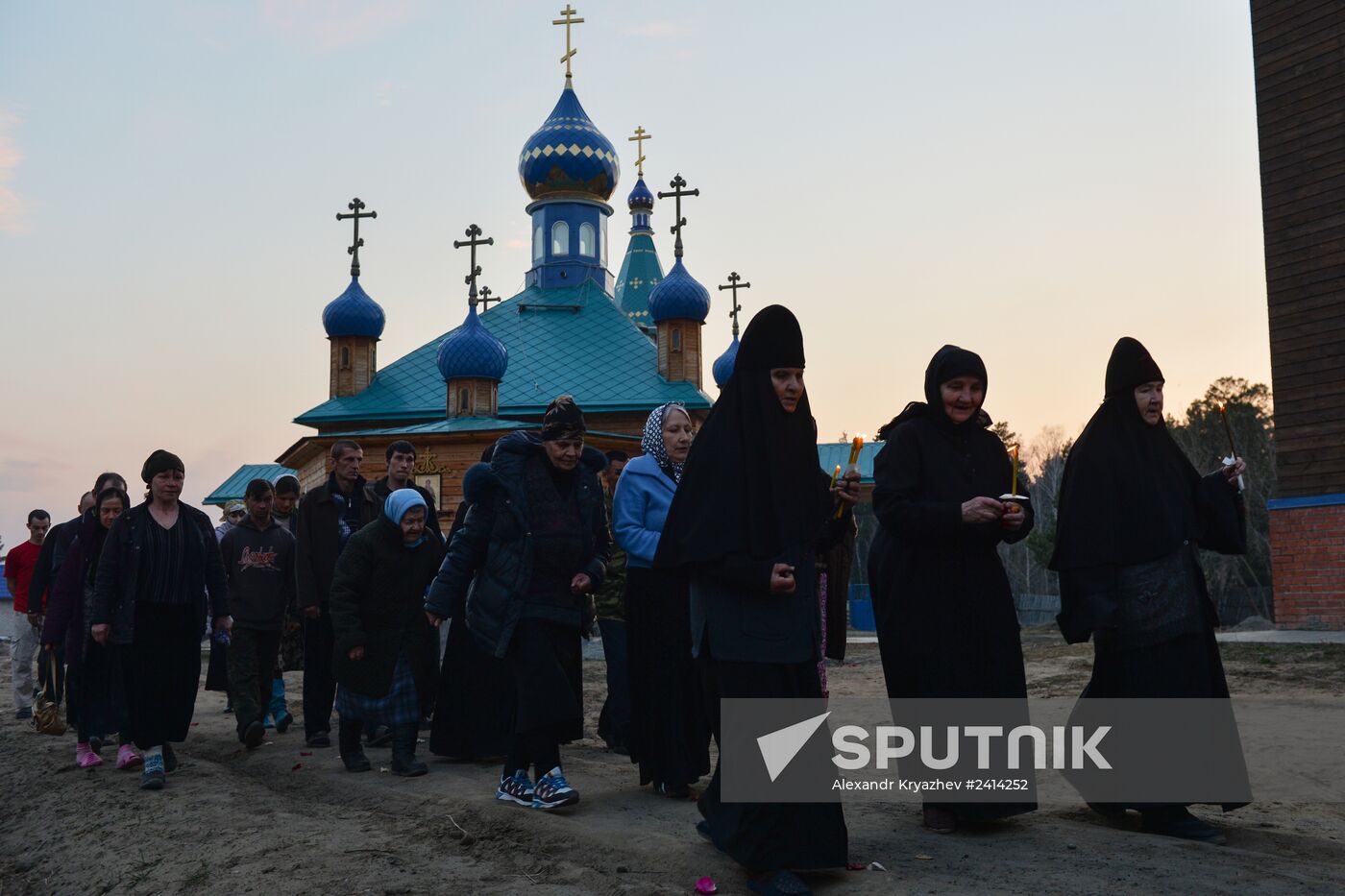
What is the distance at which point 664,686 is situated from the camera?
6398 mm

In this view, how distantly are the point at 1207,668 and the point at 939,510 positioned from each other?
1454mm

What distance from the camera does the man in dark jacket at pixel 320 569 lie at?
866 cm

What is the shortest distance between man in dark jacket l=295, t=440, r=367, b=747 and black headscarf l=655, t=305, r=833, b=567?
4.61m

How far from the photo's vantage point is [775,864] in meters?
4.34

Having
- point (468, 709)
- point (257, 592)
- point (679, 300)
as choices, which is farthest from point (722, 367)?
point (468, 709)

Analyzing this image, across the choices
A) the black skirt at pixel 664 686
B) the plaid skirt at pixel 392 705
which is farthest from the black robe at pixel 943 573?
the plaid skirt at pixel 392 705

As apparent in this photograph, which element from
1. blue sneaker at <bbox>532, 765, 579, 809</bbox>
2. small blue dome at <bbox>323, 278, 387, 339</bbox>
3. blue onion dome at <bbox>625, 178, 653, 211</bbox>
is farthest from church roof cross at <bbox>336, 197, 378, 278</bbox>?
blue sneaker at <bbox>532, 765, 579, 809</bbox>

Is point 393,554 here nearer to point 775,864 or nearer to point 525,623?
point 525,623

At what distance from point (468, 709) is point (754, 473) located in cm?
360

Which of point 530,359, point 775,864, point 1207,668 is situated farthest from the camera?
point 530,359

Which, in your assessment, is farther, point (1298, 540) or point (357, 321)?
point (357, 321)

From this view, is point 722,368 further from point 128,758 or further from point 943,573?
point 943,573

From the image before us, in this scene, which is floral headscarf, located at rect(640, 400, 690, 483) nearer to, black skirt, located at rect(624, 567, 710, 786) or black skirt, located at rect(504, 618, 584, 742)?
black skirt, located at rect(624, 567, 710, 786)

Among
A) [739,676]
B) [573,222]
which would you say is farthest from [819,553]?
[573,222]
